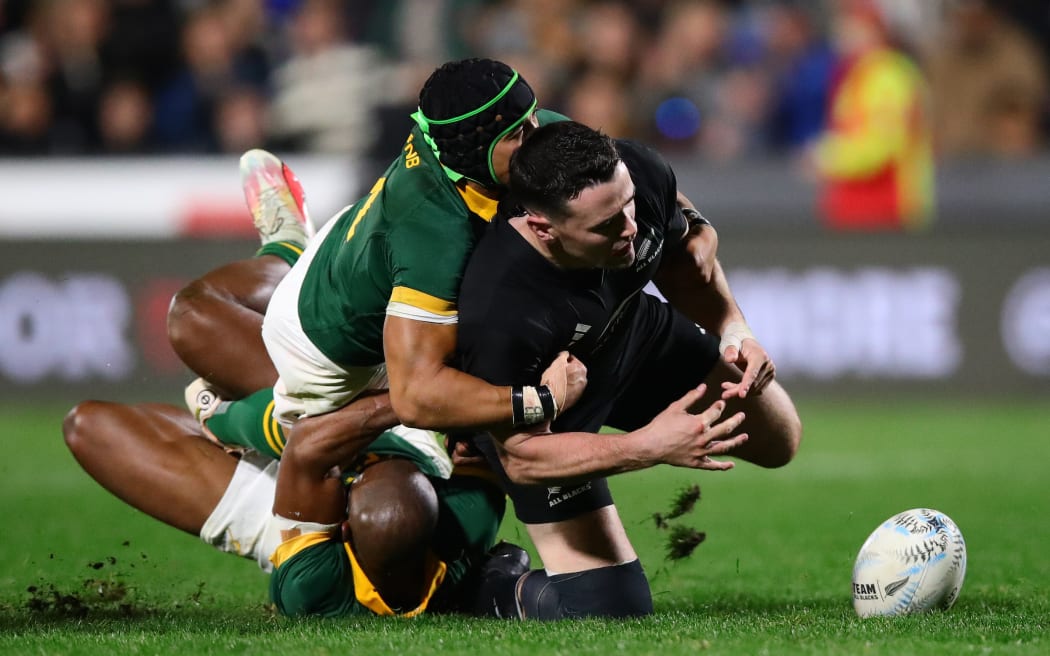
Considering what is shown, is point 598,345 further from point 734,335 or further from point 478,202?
point 478,202

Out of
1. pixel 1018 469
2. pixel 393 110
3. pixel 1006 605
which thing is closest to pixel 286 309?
pixel 1006 605

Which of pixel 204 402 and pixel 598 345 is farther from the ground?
pixel 598 345

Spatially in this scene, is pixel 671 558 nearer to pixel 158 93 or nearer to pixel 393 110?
pixel 393 110

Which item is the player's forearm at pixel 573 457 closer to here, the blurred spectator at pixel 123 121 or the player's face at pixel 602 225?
the player's face at pixel 602 225

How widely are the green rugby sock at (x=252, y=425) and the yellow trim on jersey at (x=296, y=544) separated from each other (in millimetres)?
397

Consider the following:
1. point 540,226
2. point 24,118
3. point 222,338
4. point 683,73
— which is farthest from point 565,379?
point 24,118

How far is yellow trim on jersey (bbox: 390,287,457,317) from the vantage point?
491 centimetres

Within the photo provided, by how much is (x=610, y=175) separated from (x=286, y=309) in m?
1.59

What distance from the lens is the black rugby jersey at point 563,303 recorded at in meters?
4.97

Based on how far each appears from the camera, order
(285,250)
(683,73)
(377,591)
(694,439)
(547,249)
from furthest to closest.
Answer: (683,73) → (285,250) → (377,591) → (547,249) → (694,439)

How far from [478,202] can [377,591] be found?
5.08 ft

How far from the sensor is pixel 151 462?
618cm

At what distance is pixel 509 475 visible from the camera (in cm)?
515

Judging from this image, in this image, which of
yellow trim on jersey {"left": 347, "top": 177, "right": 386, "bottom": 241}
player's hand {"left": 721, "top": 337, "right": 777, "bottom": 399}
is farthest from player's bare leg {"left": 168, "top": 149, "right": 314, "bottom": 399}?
player's hand {"left": 721, "top": 337, "right": 777, "bottom": 399}
